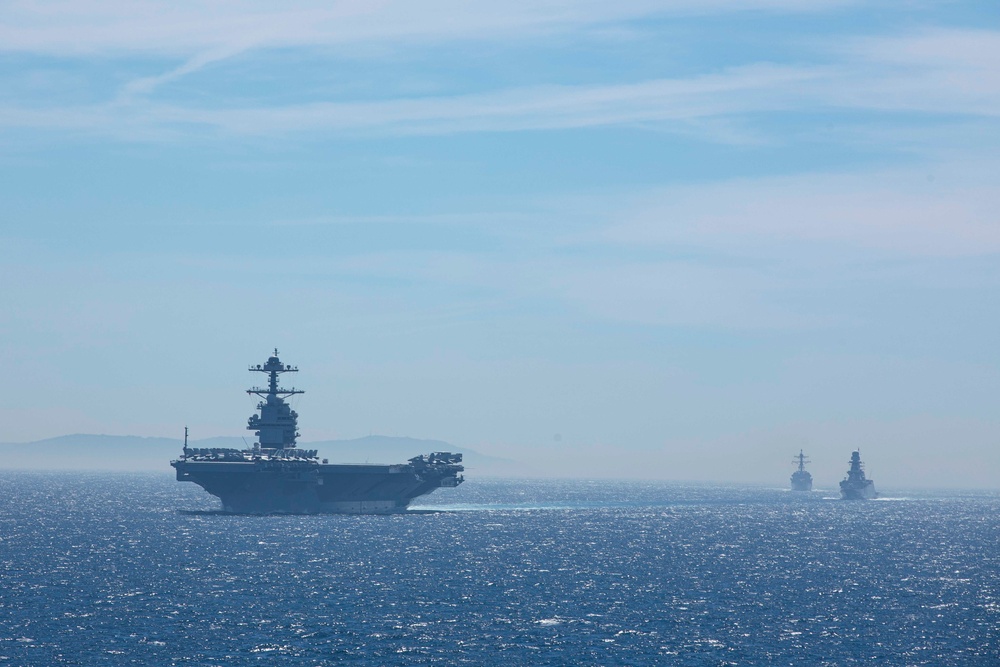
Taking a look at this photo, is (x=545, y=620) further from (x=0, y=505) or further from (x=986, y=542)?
(x=0, y=505)

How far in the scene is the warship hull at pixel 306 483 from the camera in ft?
333

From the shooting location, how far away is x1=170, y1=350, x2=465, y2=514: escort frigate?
10200cm

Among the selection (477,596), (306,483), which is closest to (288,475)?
(306,483)

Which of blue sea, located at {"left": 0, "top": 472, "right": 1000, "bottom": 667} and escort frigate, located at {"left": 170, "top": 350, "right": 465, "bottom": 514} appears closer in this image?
blue sea, located at {"left": 0, "top": 472, "right": 1000, "bottom": 667}

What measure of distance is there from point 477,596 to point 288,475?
45.2 m

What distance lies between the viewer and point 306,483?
10419 centimetres

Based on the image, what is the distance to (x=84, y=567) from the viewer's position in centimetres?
7106

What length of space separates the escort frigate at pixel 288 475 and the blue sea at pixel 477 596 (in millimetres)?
2090

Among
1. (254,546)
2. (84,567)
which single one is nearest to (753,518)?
(254,546)

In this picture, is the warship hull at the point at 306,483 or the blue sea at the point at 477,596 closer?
the blue sea at the point at 477,596

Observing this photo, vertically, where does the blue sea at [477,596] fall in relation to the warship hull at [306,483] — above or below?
below

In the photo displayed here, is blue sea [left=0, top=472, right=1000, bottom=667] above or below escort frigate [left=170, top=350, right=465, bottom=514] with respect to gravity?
below

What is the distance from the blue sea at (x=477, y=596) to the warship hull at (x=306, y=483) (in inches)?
73.5

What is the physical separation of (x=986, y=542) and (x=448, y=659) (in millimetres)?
81752
